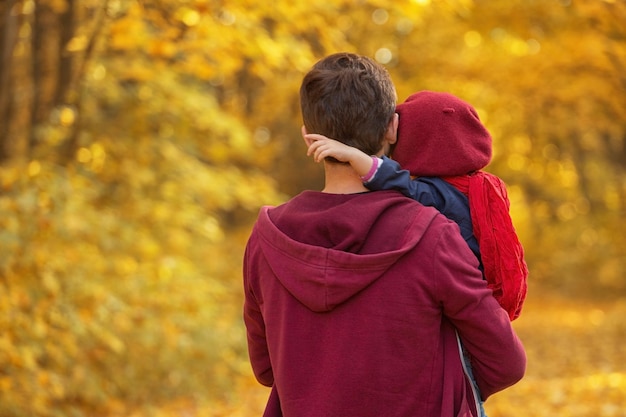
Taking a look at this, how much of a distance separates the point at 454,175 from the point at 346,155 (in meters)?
0.31

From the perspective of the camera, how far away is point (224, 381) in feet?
27.4

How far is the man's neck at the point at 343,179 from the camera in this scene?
2.05 metres

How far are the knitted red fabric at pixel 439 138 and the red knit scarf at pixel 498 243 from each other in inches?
2.7

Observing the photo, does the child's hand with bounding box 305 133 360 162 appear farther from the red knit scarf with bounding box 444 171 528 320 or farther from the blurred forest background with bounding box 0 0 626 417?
the blurred forest background with bounding box 0 0 626 417

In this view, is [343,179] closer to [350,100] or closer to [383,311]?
[350,100]

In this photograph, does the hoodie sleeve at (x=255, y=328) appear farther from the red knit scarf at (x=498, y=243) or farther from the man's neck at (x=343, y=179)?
the red knit scarf at (x=498, y=243)

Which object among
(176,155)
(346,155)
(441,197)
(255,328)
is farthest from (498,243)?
(176,155)

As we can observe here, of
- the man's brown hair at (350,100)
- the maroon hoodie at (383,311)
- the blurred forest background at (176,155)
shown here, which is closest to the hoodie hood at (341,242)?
the maroon hoodie at (383,311)

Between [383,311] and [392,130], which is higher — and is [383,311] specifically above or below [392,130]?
below

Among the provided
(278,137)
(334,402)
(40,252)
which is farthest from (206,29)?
(278,137)

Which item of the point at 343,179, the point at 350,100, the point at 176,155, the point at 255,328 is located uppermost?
the point at 350,100

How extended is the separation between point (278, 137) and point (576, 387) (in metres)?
9.08

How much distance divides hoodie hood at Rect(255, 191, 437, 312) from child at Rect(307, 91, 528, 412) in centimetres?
7

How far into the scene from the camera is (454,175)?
84.1 inches
